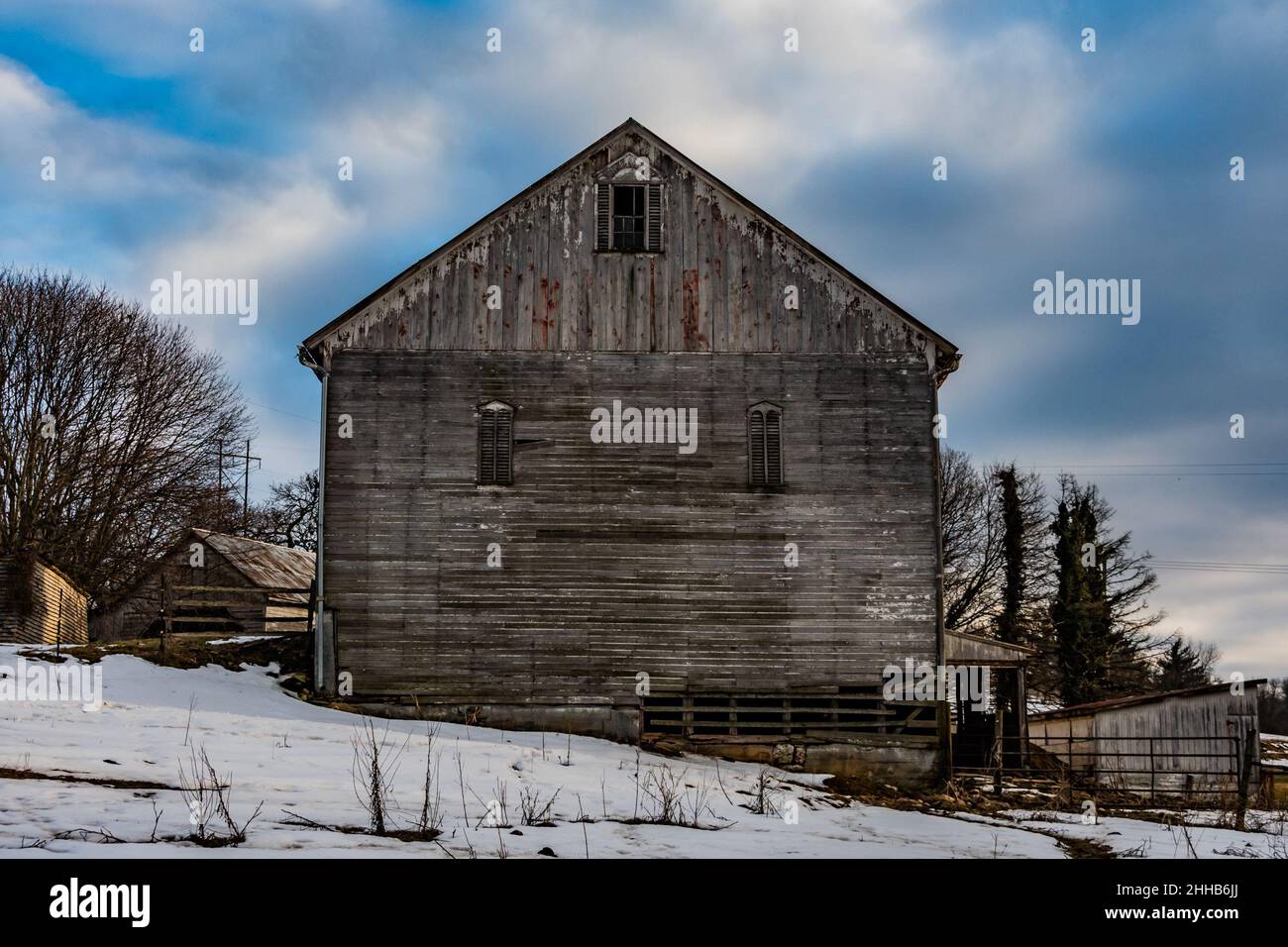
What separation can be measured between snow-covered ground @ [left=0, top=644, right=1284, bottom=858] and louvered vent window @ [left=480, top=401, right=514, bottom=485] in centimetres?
426

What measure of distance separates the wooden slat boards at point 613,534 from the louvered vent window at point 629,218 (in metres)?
2.03

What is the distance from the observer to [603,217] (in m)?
20.0

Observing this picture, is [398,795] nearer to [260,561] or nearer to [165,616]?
[165,616]

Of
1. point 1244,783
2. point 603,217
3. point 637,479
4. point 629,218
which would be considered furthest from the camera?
point 629,218

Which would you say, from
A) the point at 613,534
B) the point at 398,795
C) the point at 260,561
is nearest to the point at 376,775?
the point at 398,795

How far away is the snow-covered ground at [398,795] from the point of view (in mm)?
8898

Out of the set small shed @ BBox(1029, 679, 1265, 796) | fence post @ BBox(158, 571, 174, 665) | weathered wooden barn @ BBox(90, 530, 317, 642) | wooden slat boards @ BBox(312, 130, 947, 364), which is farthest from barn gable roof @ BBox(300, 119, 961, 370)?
weathered wooden barn @ BBox(90, 530, 317, 642)

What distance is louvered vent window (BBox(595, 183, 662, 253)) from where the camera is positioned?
20.0 meters

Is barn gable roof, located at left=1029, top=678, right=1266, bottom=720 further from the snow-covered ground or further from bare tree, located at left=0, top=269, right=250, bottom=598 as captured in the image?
bare tree, located at left=0, top=269, right=250, bottom=598

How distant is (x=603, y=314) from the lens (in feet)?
65.0

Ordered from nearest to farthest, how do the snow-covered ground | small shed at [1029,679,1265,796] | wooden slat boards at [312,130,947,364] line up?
the snow-covered ground < wooden slat boards at [312,130,947,364] < small shed at [1029,679,1265,796]

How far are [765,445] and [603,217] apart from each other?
4.97 meters

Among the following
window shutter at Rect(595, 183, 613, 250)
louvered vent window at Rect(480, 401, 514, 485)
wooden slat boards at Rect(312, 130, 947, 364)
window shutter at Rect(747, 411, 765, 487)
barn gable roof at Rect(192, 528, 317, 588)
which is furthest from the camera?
barn gable roof at Rect(192, 528, 317, 588)
